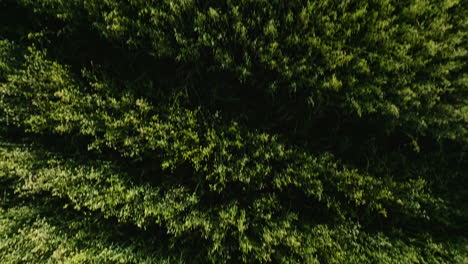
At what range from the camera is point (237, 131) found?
3051 millimetres

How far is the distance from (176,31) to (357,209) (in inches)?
118

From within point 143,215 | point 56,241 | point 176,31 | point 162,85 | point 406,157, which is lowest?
point 56,241

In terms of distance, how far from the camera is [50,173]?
10.1 feet

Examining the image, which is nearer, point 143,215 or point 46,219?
point 143,215

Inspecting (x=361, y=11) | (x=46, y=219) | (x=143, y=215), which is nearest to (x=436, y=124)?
(x=361, y=11)

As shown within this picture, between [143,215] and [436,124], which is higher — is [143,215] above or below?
below

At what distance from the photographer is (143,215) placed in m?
3.04

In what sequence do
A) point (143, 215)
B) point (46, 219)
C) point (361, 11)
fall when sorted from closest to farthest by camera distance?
point (361, 11) < point (143, 215) < point (46, 219)

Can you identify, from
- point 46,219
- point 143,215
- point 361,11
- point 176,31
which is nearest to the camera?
point 361,11

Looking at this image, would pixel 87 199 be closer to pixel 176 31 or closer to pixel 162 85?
pixel 162 85

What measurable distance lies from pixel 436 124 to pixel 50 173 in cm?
459

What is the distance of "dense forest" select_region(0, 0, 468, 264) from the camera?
275 centimetres

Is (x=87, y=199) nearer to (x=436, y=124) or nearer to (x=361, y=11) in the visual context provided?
(x=361, y=11)

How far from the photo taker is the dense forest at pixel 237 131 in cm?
275
